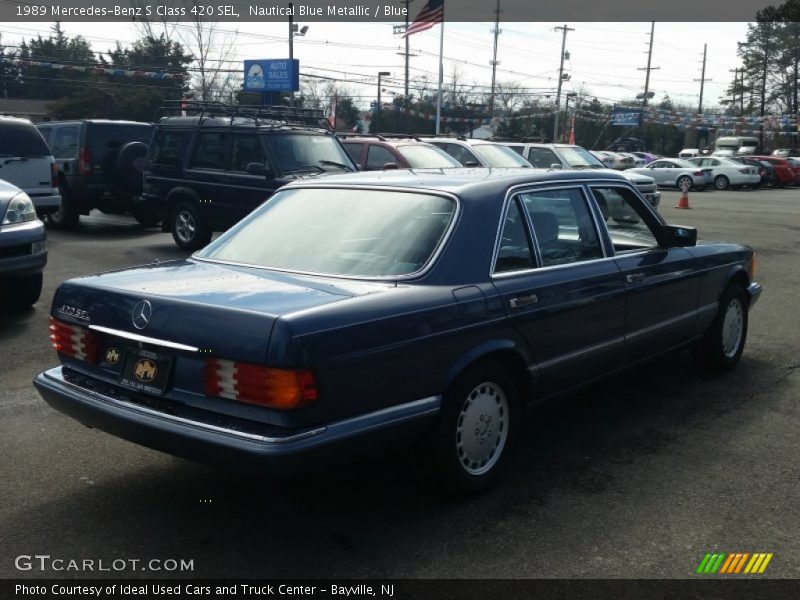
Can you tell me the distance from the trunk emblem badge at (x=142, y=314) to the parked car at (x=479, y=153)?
1260 centimetres

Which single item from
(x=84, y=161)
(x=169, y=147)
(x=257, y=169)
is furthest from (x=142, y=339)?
(x=84, y=161)

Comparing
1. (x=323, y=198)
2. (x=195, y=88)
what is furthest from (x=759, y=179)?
(x=323, y=198)

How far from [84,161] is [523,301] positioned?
1269 centimetres

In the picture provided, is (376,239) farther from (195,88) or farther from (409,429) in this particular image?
(195,88)

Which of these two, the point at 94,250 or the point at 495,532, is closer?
the point at 495,532

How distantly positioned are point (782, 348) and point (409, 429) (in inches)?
188

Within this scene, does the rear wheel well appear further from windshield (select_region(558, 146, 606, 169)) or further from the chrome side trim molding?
windshield (select_region(558, 146, 606, 169))

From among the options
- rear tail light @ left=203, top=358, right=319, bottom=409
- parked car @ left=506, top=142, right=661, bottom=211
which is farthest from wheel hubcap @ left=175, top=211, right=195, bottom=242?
rear tail light @ left=203, top=358, right=319, bottom=409

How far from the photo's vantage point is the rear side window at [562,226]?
15.9 feet

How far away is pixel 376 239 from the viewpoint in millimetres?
4426

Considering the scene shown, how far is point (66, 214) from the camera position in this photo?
15.7 metres

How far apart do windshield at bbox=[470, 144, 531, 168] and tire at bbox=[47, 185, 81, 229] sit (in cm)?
718

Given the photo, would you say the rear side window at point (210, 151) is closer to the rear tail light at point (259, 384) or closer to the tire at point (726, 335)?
the tire at point (726, 335)

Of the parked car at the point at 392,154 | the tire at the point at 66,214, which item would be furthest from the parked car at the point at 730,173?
the tire at the point at 66,214
